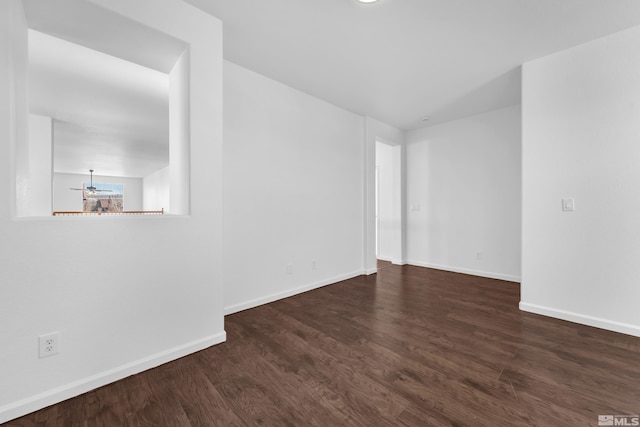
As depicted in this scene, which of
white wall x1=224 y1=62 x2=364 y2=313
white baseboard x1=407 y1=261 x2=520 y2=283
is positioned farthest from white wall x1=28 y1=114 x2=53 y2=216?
white baseboard x1=407 y1=261 x2=520 y2=283

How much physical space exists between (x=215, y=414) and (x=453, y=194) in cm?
453

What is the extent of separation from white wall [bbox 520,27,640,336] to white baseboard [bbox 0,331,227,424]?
10.6 feet

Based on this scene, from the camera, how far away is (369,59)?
273 centimetres

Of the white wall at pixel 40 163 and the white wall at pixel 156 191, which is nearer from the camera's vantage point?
the white wall at pixel 40 163

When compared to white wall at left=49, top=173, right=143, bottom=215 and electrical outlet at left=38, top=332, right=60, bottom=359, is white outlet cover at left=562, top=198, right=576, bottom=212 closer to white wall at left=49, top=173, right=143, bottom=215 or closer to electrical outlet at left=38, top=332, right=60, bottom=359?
electrical outlet at left=38, top=332, right=60, bottom=359

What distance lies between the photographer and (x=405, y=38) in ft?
7.82

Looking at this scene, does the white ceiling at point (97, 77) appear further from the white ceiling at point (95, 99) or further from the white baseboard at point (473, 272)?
the white baseboard at point (473, 272)

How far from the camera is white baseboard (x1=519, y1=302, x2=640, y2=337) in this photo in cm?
229

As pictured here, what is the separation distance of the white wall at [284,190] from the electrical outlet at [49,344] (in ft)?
4.30

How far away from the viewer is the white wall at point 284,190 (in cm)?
280

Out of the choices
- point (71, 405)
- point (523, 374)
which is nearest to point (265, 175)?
point (71, 405)

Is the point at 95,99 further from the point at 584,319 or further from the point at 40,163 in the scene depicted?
the point at 584,319

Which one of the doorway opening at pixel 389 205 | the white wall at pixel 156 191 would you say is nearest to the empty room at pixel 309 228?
the doorway opening at pixel 389 205

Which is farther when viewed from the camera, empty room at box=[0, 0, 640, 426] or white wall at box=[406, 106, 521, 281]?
white wall at box=[406, 106, 521, 281]
